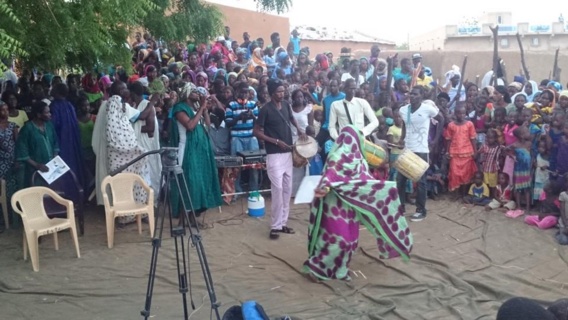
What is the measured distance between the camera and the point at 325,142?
9289 millimetres

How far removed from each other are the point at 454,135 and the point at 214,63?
5.89 meters

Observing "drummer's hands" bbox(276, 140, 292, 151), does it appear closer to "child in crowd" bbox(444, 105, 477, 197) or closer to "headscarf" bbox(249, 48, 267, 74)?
"child in crowd" bbox(444, 105, 477, 197)

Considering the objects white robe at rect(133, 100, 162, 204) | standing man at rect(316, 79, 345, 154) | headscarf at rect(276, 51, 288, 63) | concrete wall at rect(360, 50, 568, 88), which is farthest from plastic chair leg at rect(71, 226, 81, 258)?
concrete wall at rect(360, 50, 568, 88)

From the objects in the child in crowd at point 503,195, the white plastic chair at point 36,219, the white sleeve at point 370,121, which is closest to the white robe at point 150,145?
the white plastic chair at point 36,219

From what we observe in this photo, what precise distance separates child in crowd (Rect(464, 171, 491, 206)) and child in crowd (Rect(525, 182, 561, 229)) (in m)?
0.92

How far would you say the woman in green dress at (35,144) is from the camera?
7.47 meters

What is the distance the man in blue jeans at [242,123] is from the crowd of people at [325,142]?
2 centimetres

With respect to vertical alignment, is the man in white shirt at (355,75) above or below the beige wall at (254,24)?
below

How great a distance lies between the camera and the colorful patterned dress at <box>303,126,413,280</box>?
5.95 meters

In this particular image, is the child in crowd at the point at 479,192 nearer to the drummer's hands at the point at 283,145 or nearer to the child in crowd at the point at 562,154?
the child in crowd at the point at 562,154

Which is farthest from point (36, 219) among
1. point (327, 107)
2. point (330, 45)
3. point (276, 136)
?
point (330, 45)

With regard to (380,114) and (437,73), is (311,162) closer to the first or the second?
(380,114)

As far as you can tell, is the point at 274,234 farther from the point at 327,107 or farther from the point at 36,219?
the point at 36,219

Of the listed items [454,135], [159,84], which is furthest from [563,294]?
[159,84]
